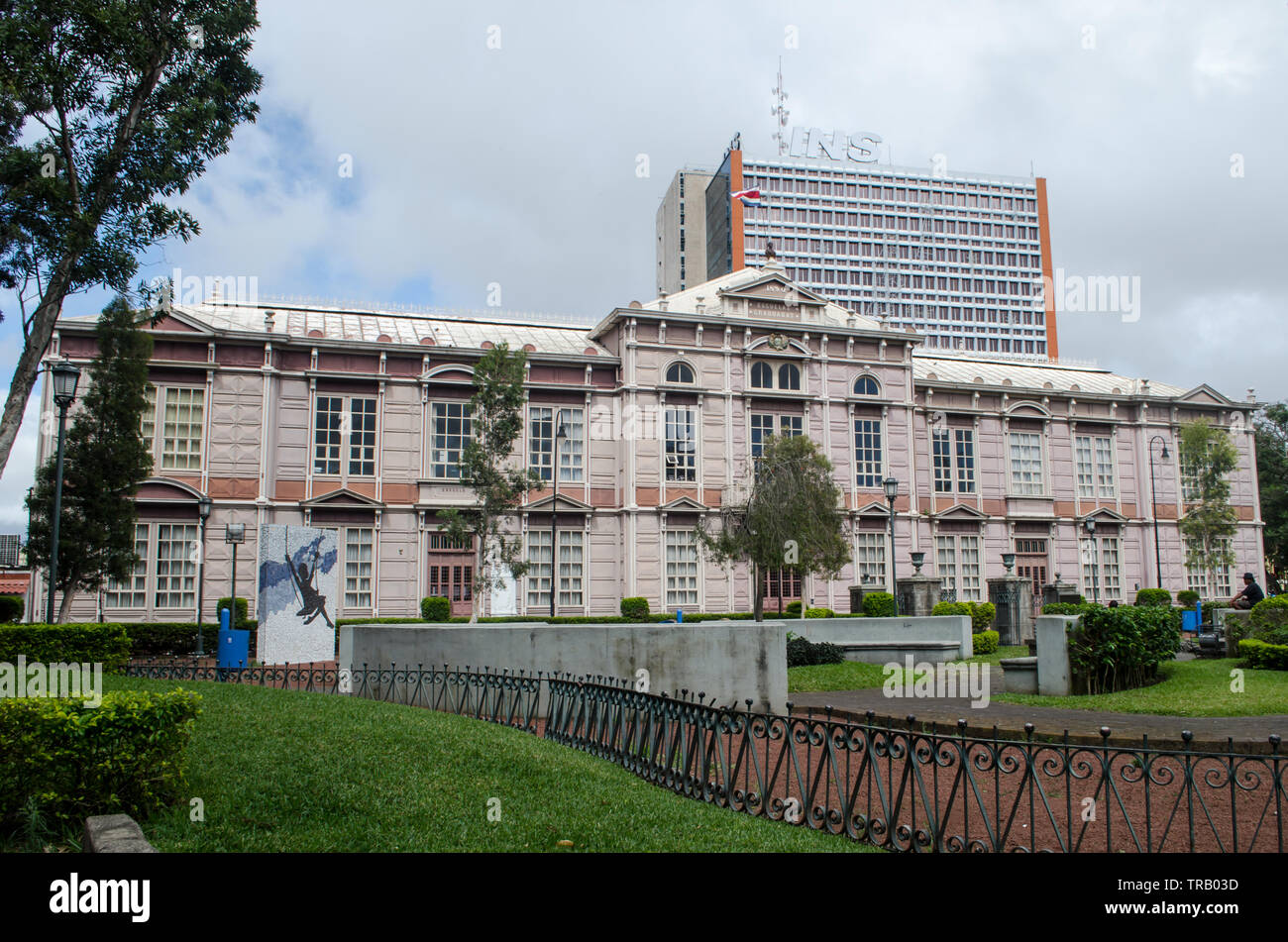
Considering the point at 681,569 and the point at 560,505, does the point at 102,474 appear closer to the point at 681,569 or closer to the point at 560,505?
the point at 560,505

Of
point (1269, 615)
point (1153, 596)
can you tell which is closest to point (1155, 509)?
point (1153, 596)

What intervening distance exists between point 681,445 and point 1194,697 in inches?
846

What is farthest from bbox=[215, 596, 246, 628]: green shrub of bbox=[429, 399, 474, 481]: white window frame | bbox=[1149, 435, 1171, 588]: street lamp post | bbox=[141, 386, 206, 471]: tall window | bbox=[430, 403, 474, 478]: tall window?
bbox=[1149, 435, 1171, 588]: street lamp post

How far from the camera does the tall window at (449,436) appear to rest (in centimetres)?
3172

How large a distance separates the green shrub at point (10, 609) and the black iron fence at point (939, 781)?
20.8 m

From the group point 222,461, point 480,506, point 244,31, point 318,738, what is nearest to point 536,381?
point 480,506

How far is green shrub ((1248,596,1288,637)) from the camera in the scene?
17.6 m

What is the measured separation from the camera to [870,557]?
34812 mm

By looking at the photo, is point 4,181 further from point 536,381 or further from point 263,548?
point 536,381

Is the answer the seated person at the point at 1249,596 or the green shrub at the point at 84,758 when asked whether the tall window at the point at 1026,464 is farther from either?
the green shrub at the point at 84,758

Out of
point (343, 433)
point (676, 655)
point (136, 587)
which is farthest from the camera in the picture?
point (343, 433)

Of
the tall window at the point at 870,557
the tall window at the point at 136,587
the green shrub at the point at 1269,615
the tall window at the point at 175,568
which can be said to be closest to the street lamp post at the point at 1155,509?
the tall window at the point at 870,557
